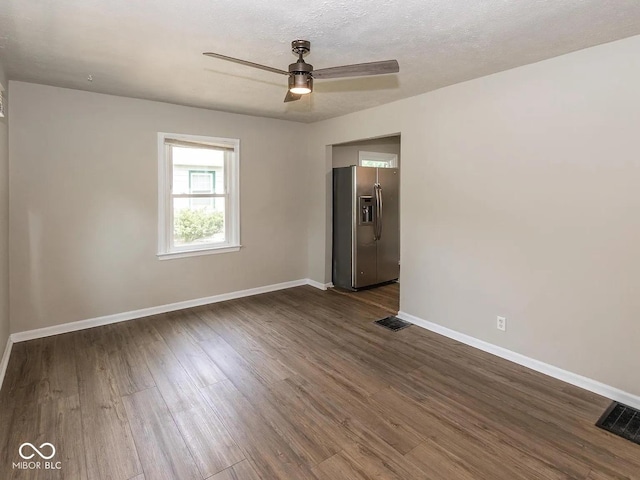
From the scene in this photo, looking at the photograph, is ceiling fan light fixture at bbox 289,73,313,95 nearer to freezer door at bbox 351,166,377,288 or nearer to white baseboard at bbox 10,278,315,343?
freezer door at bbox 351,166,377,288

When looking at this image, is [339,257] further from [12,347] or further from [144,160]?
[12,347]

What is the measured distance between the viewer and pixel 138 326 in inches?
156

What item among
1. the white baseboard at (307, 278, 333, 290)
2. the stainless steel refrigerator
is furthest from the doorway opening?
the white baseboard at (307, 278, 333, 290)

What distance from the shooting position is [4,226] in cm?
324

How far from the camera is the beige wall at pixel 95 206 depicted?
138 inches

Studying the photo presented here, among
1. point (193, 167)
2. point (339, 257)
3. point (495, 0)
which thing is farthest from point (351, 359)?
point (193, 167)

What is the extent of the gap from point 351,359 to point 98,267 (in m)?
2.98

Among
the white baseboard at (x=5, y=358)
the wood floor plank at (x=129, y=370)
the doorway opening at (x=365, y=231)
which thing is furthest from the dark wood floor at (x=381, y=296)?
the white baseboard at (x=5, y=358)

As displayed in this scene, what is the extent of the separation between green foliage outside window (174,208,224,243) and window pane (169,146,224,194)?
283 millimetres

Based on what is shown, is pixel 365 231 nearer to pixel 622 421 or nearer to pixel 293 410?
pixel 293 410

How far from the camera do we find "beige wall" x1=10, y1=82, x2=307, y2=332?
3514 millimetres

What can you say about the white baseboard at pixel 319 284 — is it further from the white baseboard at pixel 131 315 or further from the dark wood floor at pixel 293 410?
the dark wood floor at pixel 293 410

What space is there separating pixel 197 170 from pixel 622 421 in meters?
4.77

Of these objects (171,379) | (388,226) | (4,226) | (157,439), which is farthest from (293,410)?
(388,226)
